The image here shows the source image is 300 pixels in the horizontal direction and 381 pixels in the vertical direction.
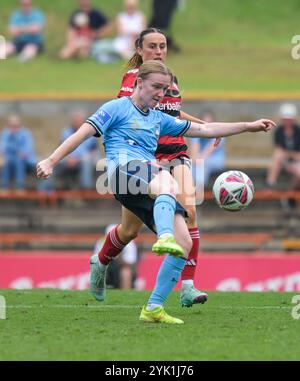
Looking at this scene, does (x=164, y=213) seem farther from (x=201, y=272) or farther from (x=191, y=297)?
(x=201, y=272)

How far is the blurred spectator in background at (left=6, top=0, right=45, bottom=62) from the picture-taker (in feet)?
80.4

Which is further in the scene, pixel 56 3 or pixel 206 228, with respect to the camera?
pixel 56 3

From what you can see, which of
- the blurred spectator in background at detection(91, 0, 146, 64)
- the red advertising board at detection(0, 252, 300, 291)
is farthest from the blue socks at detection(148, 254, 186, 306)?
the blurred spectator in background at detection(91, 0, 146, 64)

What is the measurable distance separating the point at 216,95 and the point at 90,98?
2.66 metres

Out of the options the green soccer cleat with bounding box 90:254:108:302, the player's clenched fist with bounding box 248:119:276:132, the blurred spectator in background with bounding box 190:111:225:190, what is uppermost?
the blurred spectator in background with bounding box 190:111:225:190

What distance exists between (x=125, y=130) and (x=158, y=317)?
1.51 meters

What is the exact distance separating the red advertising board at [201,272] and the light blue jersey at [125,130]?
7.08 meters

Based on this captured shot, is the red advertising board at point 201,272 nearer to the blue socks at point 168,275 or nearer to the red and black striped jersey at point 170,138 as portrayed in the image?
the red and black striped jersey at point 170,138

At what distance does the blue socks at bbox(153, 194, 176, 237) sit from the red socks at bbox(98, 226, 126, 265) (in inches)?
65.9

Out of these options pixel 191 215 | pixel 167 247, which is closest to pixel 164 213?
pixel 167 247

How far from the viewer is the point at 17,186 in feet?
64.2

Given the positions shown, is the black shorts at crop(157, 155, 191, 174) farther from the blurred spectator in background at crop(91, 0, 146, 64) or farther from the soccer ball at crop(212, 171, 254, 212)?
the blurred spectator in background at crop(91, 0, 146, 64)

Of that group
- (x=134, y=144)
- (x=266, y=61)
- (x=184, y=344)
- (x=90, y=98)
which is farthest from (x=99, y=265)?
(x=266, y=61)

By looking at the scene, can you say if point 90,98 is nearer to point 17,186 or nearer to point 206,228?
point 17,186
